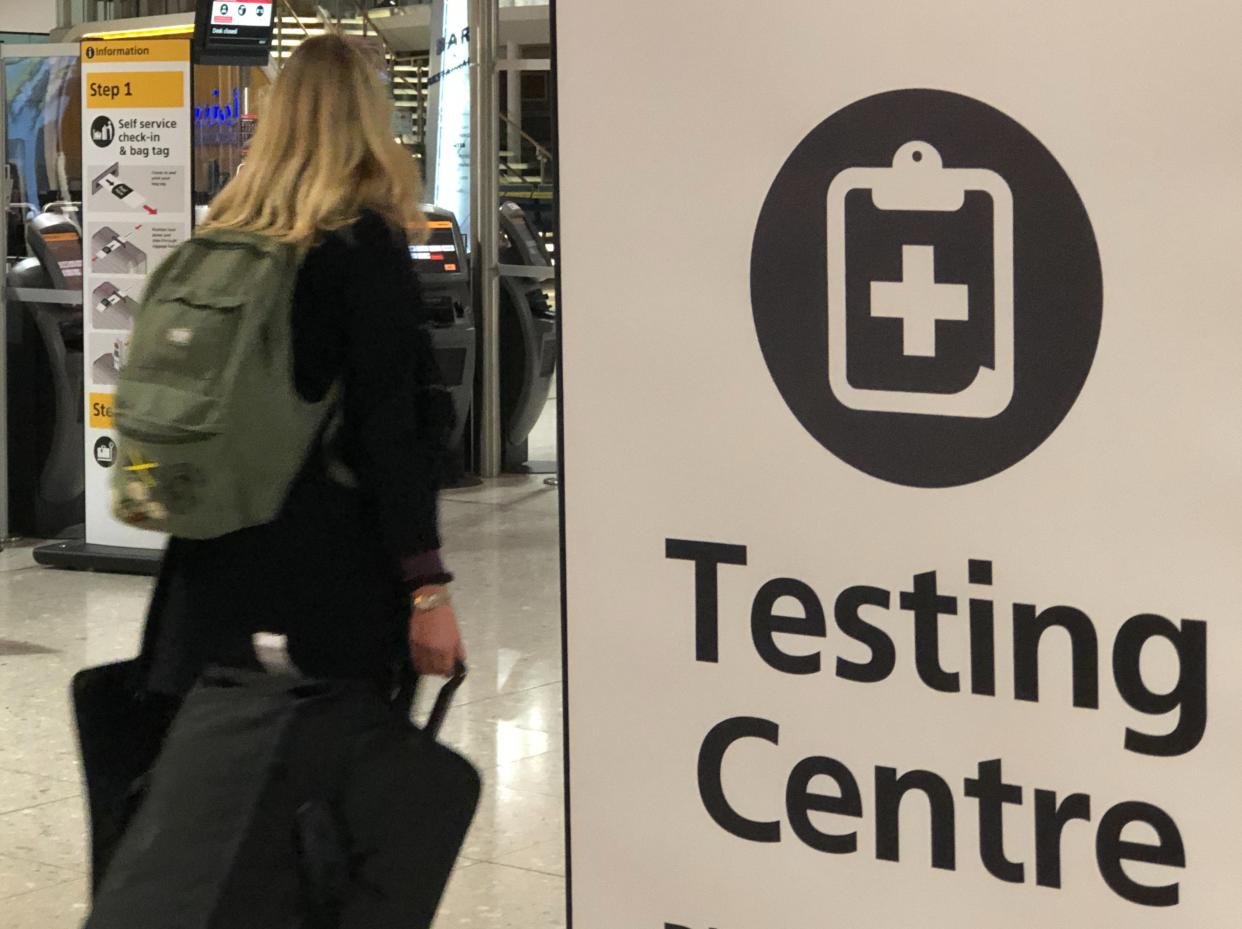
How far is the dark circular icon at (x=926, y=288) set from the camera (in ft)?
3.27

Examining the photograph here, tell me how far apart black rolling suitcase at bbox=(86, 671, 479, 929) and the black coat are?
0.38 m

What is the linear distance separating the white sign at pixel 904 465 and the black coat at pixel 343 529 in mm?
1236

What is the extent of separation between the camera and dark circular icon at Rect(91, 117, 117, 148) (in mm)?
6730

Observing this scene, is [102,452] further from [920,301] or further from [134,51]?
[920,301]

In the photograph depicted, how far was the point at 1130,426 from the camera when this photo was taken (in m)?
0.99

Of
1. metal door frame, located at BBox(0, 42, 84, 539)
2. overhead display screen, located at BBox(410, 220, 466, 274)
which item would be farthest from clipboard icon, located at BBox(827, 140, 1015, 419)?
overhead display screen, located at BBox(410, 220, 466, 274)

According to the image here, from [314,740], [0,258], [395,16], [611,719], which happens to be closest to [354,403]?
A: [314,740]

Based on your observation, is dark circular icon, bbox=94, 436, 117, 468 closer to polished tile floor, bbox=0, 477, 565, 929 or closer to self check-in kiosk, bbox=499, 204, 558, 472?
polished tile floor, bbox=0, 477, 565, 929

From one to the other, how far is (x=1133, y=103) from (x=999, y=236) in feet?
0.35

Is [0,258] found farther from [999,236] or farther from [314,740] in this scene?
[999,236]

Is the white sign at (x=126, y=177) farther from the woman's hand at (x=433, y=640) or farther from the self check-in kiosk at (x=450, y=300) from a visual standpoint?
the woman's hand at (x=433, y=640)

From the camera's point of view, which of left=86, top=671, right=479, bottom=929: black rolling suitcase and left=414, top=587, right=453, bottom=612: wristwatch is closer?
left=86, top=671, right=479, bottom=929: black rolling suitcase

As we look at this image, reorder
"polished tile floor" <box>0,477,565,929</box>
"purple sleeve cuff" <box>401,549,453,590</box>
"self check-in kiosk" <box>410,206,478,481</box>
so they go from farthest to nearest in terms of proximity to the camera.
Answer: "self check-in kiosk" <box>410,206,478,481</box> < "polished tile floor" <box>0,477,565,929</box> < "purple sleeve cuff" <box>401,549,453,590</box>

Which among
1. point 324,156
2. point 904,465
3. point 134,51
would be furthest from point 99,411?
point 904,465
